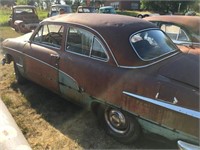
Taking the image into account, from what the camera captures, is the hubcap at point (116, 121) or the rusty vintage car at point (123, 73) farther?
the hubcap at point (116, 121)

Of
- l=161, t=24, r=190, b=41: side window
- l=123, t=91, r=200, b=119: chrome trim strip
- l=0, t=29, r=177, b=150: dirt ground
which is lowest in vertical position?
l=0, t=29, r=177, b=150: dirt ground

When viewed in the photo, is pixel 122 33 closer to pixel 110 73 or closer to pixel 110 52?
pixel 110 52

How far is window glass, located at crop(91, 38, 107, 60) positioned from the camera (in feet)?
12.1

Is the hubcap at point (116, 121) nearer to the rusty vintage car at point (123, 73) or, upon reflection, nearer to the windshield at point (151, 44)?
the rusty vintage car at point (123, 73)

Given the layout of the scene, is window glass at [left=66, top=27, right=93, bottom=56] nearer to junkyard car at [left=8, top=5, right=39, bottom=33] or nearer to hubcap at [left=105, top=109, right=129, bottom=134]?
hubcap at [left=105, top=109, right=129, bottom=134]

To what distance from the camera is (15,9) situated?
15.3 meters

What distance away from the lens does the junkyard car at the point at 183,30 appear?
19.2 ft

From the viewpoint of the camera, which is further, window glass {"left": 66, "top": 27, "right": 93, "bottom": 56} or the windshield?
window glass {"left": 66, "top": 27, "right": 93, "bottom": 56}

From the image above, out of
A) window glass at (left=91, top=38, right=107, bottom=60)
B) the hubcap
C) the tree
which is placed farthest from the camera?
the tree

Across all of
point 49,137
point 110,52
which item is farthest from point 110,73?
point 49,137

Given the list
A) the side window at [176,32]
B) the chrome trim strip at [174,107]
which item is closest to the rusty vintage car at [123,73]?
the chrome trim strip at [174,107]

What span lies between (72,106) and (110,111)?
1296mm

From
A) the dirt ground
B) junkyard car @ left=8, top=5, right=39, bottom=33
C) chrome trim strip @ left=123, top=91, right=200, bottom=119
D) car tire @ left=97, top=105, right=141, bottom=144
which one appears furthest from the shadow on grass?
junkyard car @ left=8, top=5, right=39, bottom=33

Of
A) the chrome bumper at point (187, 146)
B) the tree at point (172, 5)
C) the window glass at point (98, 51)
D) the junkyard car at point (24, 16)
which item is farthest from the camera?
the tree at point (172, 5)
